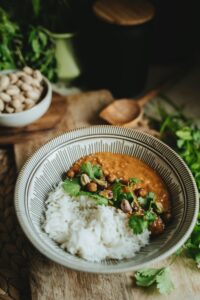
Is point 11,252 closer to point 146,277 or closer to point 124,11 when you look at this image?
point 146,277

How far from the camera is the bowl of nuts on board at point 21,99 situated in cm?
190

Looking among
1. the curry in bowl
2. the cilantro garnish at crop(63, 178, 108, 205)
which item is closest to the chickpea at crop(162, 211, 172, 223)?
the curry in bowl

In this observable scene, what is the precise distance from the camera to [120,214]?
1.45 m

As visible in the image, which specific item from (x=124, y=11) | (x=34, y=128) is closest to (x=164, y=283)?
(x=34, y=128)

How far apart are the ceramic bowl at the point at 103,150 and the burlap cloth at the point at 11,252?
0.64 feet

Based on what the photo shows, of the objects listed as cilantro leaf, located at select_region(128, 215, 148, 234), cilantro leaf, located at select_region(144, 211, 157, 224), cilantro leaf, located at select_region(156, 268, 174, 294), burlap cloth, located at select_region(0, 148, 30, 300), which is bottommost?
burlap cloth, located at select_region(0, 148, 30, 300)

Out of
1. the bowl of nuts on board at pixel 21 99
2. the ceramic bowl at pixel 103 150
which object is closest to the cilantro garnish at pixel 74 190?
the ceramic bowl at pixel 103 150

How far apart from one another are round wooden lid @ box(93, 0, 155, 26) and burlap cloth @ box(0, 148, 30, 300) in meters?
1.06

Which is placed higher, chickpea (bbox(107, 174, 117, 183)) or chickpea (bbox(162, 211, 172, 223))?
chickpea (bbox(162, 211, 172, 223))

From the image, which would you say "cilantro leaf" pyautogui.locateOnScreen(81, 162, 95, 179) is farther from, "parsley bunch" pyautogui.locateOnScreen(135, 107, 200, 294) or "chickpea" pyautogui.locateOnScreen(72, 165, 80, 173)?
"parsley bunch" pyautogui.locateOnScreen(135, 107, 200, 294)

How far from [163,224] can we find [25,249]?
53cm

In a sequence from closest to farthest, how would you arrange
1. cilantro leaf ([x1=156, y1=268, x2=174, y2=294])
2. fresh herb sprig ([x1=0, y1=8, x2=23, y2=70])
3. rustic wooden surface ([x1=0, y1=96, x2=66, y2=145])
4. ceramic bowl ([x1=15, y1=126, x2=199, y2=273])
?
ceramic bowl ([x1=15, y1=126, x2=199, y2=273])
cilantro leaf ([x1=156, y1=268, x2=174, y2=294])
rustic wooden surface ([x1=0, y1=96, x2=66, y2=145])
fresh herb sprig ([x1=0, y1=8, x2=23, y2=70])

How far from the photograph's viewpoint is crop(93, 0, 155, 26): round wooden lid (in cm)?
229

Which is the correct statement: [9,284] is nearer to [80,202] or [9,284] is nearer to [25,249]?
[25,249]
